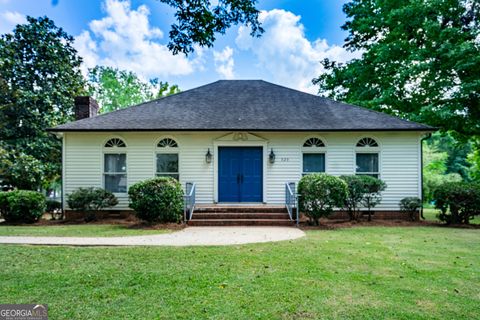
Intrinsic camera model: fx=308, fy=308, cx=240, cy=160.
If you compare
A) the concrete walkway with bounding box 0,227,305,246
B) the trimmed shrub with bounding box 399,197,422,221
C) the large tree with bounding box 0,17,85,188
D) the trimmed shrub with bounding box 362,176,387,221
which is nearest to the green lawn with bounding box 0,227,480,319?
the concrete walkway with bounding box 0,227,305,246

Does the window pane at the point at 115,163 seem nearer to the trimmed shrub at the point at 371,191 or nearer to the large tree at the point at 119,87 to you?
the trimmed shrub at the point at 371,191

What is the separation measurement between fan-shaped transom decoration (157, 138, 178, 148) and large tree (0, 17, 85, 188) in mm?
8340

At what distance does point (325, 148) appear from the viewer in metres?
11.9

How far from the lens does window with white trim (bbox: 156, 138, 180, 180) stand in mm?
11922

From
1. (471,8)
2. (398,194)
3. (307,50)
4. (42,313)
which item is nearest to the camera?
(42,313)

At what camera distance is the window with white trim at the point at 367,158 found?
11.8 metres

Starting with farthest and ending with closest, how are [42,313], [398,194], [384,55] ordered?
[384,55], [398,194], [42,313]

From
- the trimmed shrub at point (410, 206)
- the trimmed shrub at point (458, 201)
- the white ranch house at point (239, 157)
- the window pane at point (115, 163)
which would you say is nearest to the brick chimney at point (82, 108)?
the white ranch house at point (239, 157)

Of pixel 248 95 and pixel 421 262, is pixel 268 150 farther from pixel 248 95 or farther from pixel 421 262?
pixel 421 262

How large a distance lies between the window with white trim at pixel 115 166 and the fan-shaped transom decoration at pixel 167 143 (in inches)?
53.6

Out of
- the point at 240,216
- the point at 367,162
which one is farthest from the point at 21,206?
the point at 367,162

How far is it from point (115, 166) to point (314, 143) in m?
7.80

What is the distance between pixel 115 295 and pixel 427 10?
684 inches

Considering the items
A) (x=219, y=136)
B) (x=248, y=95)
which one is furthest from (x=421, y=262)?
(x=248, y=95)
